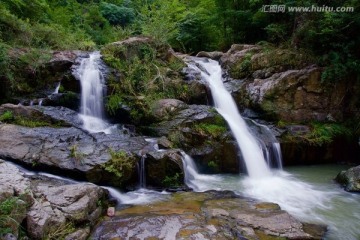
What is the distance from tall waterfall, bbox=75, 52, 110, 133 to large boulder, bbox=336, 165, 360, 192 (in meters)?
5.77

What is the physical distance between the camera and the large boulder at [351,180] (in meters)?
6.47

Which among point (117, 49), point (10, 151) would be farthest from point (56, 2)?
point (10, 151)

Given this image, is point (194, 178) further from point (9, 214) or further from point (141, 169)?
point (9, 214)

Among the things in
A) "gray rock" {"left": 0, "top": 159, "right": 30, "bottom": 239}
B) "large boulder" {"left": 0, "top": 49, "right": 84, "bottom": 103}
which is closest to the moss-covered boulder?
"large boulder" {"left": 0, "top": 49, "right": 84, "bottom": 103}

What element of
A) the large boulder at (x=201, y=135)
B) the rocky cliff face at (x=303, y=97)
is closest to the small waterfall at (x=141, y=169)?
the large boulder at (x=201, y=135)

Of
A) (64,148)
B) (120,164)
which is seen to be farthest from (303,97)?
(64,148)

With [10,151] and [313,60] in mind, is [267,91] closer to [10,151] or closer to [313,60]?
[313,60]

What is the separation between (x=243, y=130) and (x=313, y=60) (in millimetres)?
3701

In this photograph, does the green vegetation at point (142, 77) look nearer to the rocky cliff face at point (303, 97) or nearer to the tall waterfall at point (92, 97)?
the tall waterfall at point (92, 97)

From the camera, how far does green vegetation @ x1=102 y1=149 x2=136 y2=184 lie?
5.57m

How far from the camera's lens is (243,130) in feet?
27.2

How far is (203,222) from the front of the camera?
14.3 ft

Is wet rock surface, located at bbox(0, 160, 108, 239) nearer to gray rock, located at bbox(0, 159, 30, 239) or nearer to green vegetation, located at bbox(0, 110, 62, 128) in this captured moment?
gray rock, located at bbox(0, 159, 30, 239)

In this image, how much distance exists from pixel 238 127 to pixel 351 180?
9.90ft
